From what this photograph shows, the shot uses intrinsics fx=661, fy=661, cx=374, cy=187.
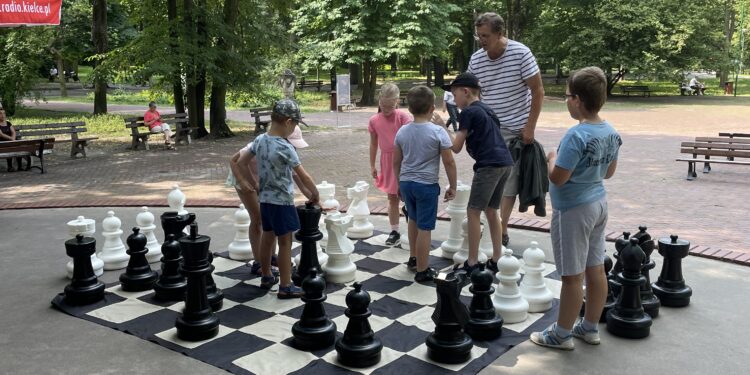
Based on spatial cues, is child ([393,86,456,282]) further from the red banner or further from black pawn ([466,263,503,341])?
the red banner

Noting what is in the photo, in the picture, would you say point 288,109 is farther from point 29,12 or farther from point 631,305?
point 29,12

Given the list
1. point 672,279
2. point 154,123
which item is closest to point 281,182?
point 672,279

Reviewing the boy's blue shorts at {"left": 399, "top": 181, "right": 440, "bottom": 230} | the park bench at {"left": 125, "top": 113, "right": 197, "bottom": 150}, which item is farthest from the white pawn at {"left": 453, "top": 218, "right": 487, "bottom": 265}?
the park bench at {"left": 125, "top": 113, "right": 197, "bottom": 150}

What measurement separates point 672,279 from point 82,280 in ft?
13.4

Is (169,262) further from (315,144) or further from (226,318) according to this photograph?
(315,144)

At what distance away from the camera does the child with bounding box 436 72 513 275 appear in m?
4.84

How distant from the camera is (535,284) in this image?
450 centimetres

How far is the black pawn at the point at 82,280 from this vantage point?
4.53 meters

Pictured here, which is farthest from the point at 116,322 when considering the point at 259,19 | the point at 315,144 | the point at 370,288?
the point at 259,19

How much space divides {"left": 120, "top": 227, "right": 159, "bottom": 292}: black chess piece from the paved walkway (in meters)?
3.13

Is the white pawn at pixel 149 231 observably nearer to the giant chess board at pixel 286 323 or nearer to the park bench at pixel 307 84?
the giant chess board at pixel 286 323

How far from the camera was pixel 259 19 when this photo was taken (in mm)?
17172

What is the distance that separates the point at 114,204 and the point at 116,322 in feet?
13.8

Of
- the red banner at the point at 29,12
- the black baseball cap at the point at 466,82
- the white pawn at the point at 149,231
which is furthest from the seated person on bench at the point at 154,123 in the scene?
the black baseball cap at the point at 466,82
